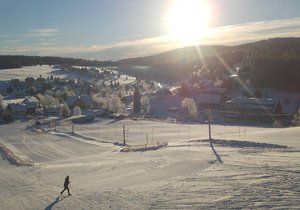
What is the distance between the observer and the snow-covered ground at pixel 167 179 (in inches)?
653

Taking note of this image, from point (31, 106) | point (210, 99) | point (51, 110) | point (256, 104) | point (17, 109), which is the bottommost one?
point (51, 110)

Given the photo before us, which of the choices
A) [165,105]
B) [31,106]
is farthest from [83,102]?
[165,105]

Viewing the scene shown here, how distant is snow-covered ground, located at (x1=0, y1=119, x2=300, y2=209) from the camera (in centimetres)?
1659

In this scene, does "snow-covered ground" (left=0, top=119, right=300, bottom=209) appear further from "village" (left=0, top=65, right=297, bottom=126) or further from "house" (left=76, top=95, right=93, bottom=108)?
"house" (left=76, top=95, right=93, bottom=108)

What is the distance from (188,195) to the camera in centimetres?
1747

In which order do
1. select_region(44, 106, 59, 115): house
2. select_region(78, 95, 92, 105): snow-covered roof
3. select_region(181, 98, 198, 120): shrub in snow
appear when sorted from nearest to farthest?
select_region(181, 98, 198, 120): shrub in snow
select_region(44, 106, 59, 115): house
select_region(78, 95, 92, 105): snow-covered roof

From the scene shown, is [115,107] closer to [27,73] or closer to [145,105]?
[145,105]

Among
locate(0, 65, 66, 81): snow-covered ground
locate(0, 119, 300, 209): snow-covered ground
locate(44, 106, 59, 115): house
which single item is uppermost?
locate(0, 65, 66, 81): snow-covered ground

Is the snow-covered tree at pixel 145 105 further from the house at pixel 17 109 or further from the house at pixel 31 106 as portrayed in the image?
the house at pixel 17 109

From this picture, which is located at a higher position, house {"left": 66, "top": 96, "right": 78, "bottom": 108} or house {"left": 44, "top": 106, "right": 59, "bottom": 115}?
house {"left": 66, "top": 96, "right": 78, "bottom": 108}

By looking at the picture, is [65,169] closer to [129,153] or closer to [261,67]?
[129,153]

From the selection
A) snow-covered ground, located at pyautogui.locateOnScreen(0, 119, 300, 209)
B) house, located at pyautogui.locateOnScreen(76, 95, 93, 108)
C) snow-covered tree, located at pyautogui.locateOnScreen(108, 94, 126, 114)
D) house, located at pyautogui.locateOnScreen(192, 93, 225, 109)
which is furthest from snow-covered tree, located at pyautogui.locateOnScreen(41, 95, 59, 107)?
snow-covered ground, located at pyautogui.locateOnScreen(0, 119, 300, 209)

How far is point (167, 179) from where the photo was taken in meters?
21.2

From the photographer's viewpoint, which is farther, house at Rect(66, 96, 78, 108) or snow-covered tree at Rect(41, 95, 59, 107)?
house at Rect(66, 96, 78, 108)
